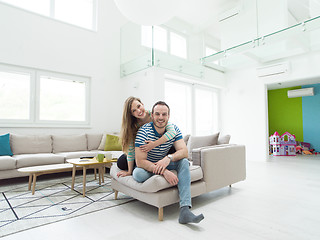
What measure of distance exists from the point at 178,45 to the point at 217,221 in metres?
4.41

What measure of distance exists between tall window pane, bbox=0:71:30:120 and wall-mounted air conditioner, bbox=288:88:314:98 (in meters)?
8.17

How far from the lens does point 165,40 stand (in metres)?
4.83

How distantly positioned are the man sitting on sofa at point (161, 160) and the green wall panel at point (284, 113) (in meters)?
7.43

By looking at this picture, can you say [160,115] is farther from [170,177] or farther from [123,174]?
[123,174]

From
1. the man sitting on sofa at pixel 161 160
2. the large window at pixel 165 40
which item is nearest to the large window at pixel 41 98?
the large window at pixel 165 40

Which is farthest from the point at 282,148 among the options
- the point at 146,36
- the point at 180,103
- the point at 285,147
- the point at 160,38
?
the point at 146,36

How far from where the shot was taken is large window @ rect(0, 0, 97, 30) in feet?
13.9

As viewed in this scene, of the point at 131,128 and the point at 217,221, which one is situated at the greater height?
the point at 131,128

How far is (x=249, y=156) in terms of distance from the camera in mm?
5816

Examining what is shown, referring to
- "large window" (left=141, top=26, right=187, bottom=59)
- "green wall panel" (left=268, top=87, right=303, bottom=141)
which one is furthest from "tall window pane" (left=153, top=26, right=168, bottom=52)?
"green wall panel" (left=268, top=87, right=303, bottom=141)

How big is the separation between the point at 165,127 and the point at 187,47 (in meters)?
3.93

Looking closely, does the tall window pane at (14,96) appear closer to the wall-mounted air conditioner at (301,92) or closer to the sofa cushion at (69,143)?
the sofa cushion at (69,143)

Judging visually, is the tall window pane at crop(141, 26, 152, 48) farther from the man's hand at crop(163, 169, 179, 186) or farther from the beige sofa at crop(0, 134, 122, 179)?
the man's hand at crop(163, 169, 179, 186)

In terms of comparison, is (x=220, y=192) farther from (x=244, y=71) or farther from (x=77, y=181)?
(x=244, y=71)
